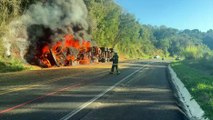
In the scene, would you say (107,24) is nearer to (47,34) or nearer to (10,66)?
(47,34)

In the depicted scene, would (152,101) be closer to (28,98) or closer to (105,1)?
(28,98)

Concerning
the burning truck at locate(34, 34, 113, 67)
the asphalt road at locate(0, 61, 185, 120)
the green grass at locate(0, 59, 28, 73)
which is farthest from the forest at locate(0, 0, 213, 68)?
the asphalt road at locate(0, 61, 185, 120)

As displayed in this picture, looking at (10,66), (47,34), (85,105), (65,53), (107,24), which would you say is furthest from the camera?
(107,24)

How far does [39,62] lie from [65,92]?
2251 centimetres

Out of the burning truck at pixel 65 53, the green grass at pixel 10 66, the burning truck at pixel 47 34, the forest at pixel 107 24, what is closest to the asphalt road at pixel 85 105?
the green grass at pixel 10 66

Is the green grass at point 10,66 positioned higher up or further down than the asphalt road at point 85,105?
higher up

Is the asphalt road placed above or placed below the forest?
below

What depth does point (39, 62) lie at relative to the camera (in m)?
39.2

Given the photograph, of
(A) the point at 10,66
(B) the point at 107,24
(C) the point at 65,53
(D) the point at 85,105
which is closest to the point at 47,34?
(C) the point at 65,53

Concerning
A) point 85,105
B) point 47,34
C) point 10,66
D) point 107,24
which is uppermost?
point 107,24

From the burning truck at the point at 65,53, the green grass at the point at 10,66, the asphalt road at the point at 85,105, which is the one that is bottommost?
the asphalt road at the point at 85,105

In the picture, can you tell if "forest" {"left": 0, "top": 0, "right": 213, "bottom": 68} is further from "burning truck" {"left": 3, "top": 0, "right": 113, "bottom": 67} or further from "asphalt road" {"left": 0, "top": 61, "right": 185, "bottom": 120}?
"asphalt road" {"left": 0, "top": 61, "right": 185, "bottom": 120}

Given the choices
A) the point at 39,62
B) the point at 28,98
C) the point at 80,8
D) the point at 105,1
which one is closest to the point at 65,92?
the point at 28,98

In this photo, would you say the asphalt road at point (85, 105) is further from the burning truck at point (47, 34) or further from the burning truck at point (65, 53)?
the burning truck at point (65, 53)
